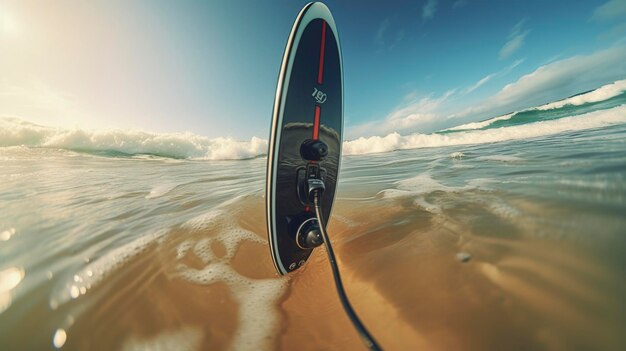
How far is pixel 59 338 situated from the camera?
104cm

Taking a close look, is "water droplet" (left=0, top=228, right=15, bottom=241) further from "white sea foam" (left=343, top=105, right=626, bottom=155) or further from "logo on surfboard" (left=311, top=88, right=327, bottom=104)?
"white sea foam" (left=343, top=105, right=626, bottom=155)

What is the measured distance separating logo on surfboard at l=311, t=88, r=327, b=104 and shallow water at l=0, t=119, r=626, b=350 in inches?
45.8

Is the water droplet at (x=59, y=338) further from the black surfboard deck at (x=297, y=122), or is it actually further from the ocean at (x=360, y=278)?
the black surfboard deck at (x=297, y=122)

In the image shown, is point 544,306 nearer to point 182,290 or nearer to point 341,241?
point 341,241

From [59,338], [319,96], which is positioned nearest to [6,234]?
[59,338]

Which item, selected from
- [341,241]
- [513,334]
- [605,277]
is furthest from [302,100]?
[605,277]

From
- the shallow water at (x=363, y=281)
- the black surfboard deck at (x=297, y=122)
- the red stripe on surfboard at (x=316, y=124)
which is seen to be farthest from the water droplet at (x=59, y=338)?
the red stripe on surfboard at (x=316, y=124)

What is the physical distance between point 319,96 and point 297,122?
0.35 metres

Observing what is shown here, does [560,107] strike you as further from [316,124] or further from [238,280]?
[238,280]

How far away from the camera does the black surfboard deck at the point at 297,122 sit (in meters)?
1.35

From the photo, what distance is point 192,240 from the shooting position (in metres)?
1.91

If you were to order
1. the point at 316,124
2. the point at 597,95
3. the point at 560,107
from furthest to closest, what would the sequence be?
the point at 560,107
the point at 597,95
the point at 316,124

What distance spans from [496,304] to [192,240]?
6.94 feet

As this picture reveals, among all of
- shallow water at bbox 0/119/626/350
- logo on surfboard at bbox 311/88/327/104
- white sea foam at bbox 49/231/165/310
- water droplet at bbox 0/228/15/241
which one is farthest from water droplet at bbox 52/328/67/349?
water droplet at bbox 0/228/15/241
